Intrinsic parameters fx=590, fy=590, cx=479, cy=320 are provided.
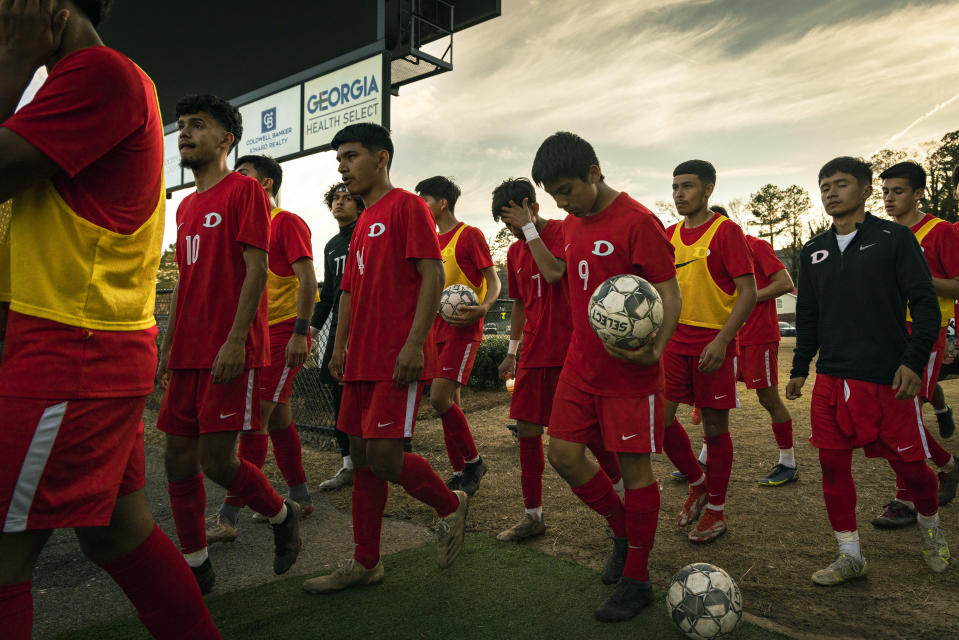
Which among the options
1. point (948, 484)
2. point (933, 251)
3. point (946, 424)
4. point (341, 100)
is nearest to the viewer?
point (948, 484)

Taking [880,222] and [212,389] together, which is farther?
[880,222]

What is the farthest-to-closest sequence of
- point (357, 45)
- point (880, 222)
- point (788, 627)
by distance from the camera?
point (357, 45), point (880, 222), point (788, 627)

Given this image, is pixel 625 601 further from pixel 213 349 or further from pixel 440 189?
pixel 440 189

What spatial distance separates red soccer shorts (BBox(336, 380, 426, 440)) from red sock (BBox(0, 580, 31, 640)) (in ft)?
4.55

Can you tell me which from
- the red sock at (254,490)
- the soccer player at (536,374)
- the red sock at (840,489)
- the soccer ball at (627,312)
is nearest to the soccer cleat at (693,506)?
the soccer player at (536,374)

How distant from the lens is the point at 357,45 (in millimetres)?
13539

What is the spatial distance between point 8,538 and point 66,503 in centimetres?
15

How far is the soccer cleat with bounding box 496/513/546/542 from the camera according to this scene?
11.5 feet

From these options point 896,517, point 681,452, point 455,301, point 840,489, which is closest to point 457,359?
point 455,301

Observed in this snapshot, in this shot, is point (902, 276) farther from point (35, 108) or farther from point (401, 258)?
point (35, 108)

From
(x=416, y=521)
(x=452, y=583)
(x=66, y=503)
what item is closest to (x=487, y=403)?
(x=416, y=521)

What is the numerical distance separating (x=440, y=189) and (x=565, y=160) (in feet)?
8.08

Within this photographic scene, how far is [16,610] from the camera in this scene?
1424mm

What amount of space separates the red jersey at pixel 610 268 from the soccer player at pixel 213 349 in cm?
155
